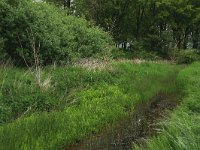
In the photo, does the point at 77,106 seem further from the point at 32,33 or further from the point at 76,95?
the point at 32,33

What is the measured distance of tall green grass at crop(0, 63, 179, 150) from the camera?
8578mm

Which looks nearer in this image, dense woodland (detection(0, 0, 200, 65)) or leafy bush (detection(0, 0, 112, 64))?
leafy bush (detection(0, 0, 112, 64))

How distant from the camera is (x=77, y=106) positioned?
458 inches

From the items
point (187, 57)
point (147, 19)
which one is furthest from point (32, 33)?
point (147, 19)

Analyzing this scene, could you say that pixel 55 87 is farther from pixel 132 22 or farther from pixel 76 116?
pixel 132 22

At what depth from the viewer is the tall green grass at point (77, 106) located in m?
8.58

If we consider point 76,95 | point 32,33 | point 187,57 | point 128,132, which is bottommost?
point 187,57

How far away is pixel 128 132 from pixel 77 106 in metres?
1.80

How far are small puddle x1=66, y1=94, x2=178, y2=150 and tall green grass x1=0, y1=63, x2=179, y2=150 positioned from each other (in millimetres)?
236

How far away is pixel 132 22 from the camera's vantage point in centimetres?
5388

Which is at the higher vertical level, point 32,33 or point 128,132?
point 32,33

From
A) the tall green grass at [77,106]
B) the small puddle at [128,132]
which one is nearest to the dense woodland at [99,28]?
the tall green grass at [77,106]

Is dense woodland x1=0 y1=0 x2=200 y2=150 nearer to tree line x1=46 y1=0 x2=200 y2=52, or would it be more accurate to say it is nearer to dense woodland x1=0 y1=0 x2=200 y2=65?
dense woodland x1=0 y1=0 x2=200 y2=65

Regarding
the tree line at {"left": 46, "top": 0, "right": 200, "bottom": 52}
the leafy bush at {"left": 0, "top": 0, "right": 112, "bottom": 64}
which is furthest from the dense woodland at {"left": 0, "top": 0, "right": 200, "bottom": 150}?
the tree line at {"left": 46, "top": 0, "right": 200, "bottom": 52}
